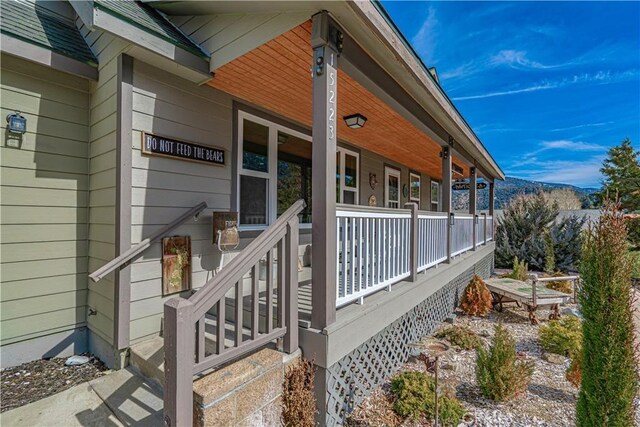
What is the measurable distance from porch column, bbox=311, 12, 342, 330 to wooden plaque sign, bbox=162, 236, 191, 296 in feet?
5.33

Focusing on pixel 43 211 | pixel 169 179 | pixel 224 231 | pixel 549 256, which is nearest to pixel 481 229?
pixel 549 256

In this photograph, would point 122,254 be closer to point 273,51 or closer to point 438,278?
point 273,51

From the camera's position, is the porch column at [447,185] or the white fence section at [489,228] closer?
the porch column at [447,185]

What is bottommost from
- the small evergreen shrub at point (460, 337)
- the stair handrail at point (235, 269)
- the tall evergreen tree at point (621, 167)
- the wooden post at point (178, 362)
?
the small evergreen shrub at point (460, 337)

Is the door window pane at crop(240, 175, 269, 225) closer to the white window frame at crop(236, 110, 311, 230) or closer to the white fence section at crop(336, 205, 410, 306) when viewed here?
the white window frame at crop(236, 110, 311, 230)

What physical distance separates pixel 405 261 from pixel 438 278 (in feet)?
4.18

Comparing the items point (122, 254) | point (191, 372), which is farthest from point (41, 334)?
point (191, 372)

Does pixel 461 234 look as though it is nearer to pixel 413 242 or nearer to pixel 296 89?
pixel 413 242

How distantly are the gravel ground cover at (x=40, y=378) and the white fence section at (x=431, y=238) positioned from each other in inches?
156

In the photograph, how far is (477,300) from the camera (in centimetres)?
612

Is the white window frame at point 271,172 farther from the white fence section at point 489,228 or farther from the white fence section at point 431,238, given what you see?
the white fence section at point 489,228

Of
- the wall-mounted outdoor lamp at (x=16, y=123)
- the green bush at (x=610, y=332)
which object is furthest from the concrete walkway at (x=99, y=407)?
the green bush at (x=610, y=332)

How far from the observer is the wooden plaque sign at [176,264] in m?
3.08

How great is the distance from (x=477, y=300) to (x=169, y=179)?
6.01 meters
